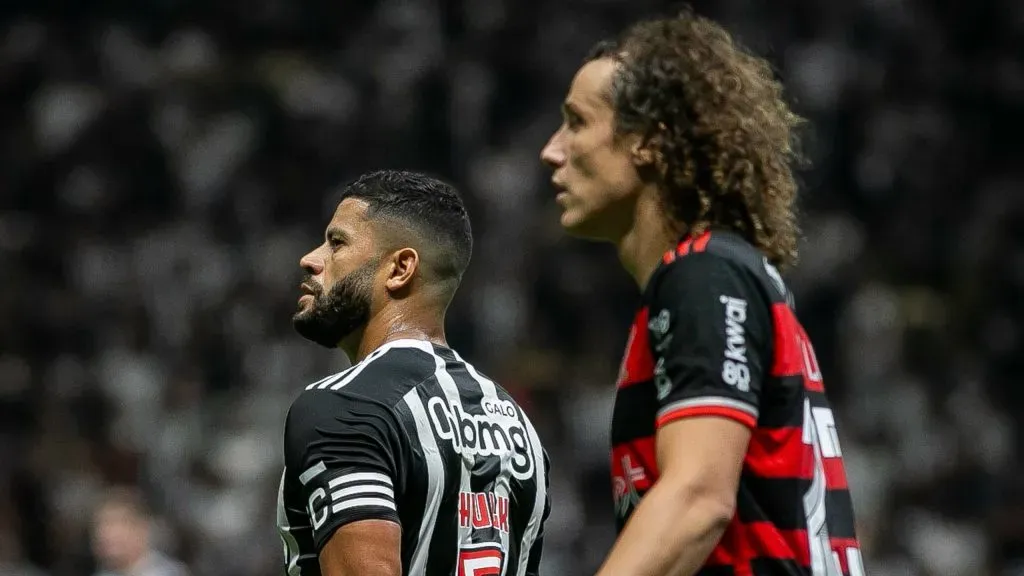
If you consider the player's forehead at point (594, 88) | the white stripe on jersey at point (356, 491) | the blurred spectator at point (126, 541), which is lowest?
the blurred spectator at point (126, 541)

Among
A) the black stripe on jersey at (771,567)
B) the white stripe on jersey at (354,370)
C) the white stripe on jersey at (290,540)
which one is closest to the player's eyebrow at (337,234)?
the white stripe on jersey at (354,370)

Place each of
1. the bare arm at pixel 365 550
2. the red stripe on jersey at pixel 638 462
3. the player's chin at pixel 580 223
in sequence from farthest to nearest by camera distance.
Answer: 1. the player's chin at pixel 580 223
2. the red stripe on jersey at pixel 638 462
3. the bare arm at pixel 365 550

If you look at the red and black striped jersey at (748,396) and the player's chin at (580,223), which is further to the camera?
the player's chin at (580,223)

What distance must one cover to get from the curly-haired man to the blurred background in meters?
5.58

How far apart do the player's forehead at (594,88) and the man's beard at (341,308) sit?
0.57 m

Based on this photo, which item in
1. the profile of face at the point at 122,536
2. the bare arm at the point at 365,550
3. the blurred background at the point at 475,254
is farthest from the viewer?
the blurred background at the point at 475,254

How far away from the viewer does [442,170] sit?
10.8 metres

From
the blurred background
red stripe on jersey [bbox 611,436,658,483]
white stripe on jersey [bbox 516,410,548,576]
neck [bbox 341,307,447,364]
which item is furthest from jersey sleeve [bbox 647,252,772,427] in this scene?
the blurred background

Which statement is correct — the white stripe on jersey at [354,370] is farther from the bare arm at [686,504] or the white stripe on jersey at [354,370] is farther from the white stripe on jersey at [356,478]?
the bare arm at [686,504]

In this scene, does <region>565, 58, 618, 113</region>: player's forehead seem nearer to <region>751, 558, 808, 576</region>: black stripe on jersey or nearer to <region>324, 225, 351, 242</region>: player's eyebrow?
<region>324, 225, 351, 242</region>: player's eyebrow

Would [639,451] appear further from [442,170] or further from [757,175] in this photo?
[442,170]

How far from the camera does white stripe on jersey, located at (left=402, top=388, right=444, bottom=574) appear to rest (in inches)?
113

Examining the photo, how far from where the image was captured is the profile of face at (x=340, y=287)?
123 inches

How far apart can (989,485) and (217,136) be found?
560cm
